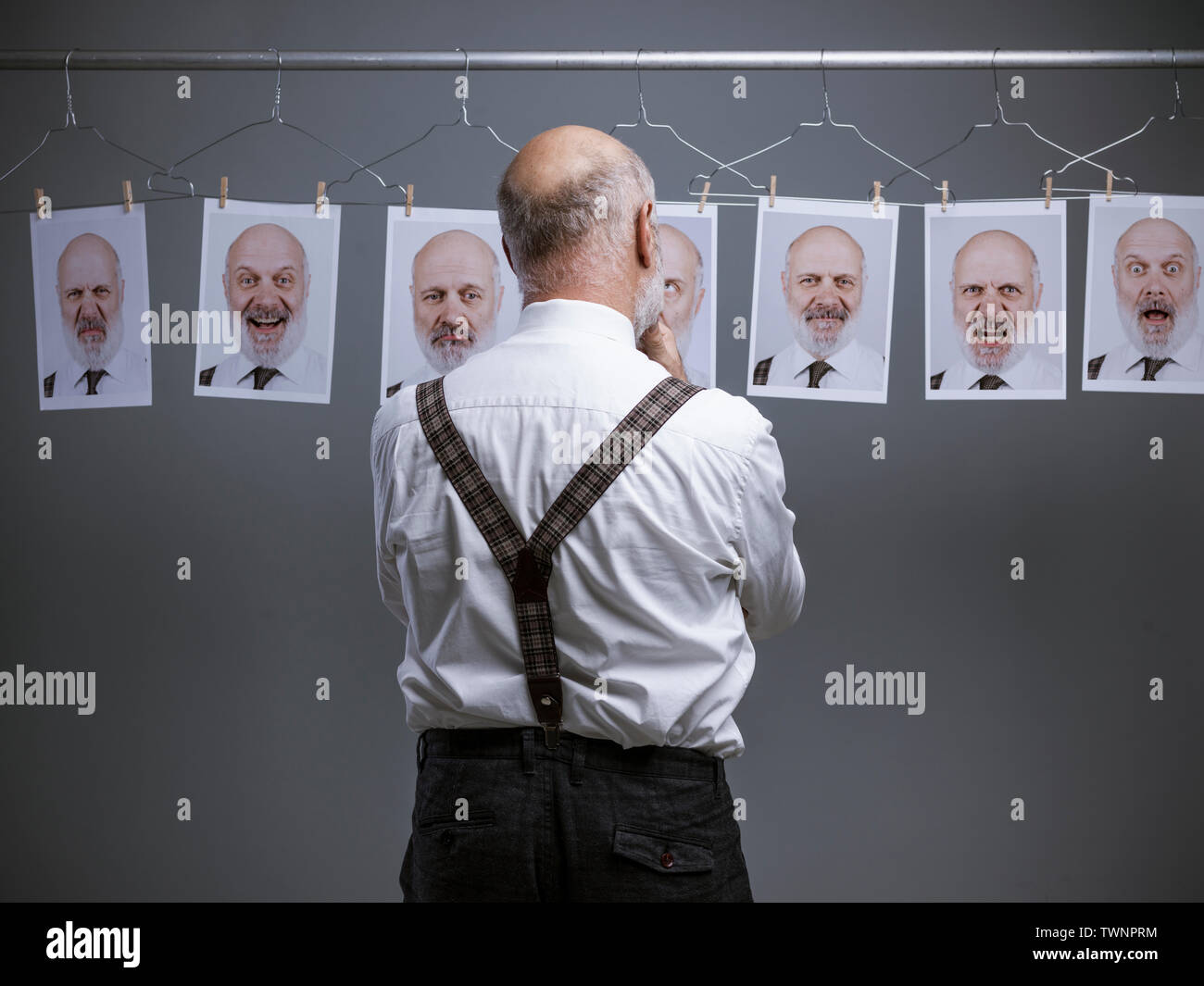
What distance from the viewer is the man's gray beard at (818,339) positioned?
2395 mm

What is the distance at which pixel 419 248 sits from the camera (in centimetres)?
239

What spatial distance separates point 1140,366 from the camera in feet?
7.79

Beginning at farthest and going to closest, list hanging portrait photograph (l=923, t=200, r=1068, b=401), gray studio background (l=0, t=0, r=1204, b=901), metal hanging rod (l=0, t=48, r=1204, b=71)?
gray studio background (l=0, t=0, r=1204, b=901), hanging portrait photograph (l=923, t=200, r=1068, b=401), metal hanging rod (l=0, t=48, r=1204, b=71)

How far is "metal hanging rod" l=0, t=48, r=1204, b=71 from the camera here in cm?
216

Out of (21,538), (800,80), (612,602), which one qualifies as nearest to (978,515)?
(800,80)

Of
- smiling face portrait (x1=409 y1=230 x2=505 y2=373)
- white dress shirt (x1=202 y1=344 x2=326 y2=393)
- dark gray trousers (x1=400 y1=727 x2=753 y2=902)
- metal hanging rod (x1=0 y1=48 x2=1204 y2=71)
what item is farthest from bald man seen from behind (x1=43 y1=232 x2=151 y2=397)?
dark gray trousers (x1=400 y1=727 x2=753 y2=902)

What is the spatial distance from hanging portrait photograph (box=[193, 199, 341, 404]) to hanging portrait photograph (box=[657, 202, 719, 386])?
75 cm

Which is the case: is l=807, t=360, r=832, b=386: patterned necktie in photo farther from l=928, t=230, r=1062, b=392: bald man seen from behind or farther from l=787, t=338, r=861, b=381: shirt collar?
l=928, t=230, r=1062, b=392: bald man seen from behind

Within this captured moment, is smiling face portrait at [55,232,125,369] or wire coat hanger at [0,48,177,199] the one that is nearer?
smiling face portrait at [55,232,125,369]

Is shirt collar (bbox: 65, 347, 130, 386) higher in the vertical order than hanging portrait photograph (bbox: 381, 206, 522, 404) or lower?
lower

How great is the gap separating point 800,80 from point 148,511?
76.9 inches

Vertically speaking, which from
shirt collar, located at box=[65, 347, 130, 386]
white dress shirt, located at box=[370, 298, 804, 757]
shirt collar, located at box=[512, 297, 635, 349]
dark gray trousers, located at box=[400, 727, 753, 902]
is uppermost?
shirt collar, located at box=[65, 347, 130, 386]

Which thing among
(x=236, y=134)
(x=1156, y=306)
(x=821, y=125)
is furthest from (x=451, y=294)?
(x=1156, y=306)
